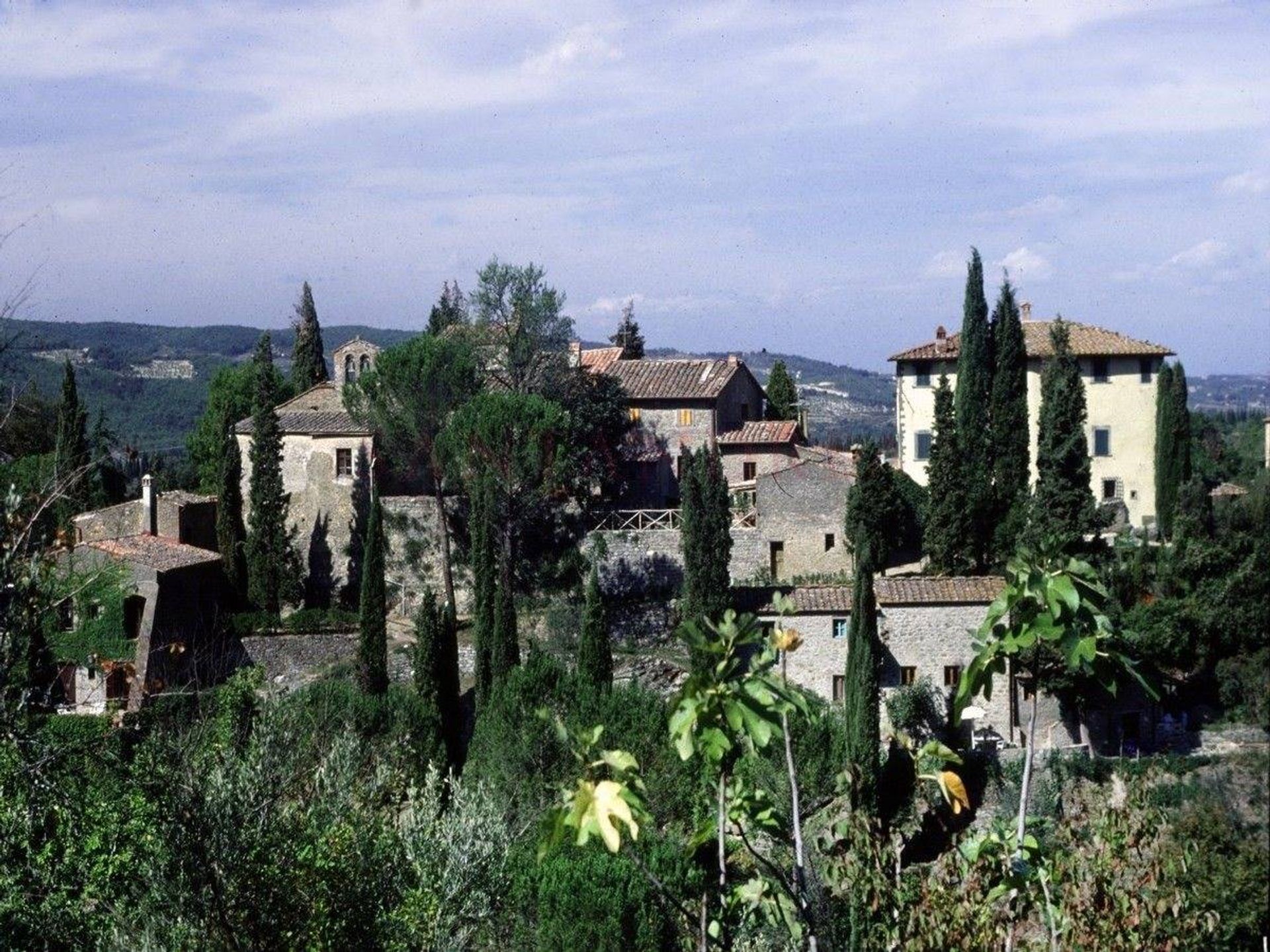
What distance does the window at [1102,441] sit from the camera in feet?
122

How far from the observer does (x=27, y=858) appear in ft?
42.4

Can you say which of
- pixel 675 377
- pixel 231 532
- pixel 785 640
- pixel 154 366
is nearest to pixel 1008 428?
pixel 675 377

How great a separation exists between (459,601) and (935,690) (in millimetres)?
11853

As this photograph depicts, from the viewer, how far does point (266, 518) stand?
34.3 m

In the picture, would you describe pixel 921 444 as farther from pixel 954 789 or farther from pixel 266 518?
pixel 954 789

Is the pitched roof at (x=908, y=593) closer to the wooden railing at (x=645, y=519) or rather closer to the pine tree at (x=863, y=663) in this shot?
the pine tree at (x=863, y=663)

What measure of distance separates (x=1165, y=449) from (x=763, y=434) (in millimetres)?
9993

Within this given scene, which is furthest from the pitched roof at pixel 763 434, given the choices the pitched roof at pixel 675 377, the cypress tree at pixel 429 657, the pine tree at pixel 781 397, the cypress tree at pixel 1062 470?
the cypress tree at pixel 429 657

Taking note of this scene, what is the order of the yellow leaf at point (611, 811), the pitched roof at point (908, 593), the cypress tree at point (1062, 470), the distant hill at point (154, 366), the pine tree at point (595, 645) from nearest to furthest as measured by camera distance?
the yellow leaf at point (611, 811), the pine tree at point (595, 645), the pitched roof at point (908, 593), the cypress tree at point (1062, 470), the distant hill at point (154, 366)

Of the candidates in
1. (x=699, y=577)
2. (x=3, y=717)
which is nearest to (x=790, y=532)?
(x=699, y=577)

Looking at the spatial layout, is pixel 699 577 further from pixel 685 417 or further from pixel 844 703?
pixel 685 417

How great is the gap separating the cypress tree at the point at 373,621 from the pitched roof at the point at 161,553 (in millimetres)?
4111

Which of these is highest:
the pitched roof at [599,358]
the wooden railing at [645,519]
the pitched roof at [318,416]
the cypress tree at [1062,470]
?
Answer: the pitched roof at [599,358]

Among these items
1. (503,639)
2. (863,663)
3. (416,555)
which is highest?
(416,555)
